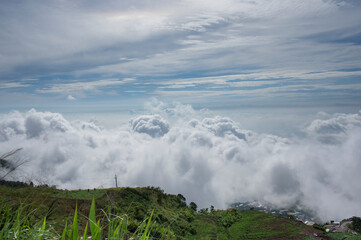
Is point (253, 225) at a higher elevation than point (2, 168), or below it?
below

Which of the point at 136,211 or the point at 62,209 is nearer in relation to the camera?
the point at 62,209

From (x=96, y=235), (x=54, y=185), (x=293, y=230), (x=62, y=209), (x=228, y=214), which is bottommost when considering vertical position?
(x=228, y=214)

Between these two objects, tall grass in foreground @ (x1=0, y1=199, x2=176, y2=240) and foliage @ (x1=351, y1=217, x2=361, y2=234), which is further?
foliage @ (x1=351, y1=217, x2=361, y2=234)

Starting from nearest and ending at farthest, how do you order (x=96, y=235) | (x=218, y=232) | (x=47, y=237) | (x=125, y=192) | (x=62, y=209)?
(x=96, y=235)
(x=47, y=237)
(x=62, y=209)
(x=218, y=232)
(x=125, y=192)

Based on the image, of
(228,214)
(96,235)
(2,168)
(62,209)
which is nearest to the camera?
(96,235)

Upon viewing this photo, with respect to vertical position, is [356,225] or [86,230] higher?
[86,230]

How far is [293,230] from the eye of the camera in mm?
42594

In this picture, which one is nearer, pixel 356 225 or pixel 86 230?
pixel 86 230

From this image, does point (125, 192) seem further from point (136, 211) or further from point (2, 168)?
point (2, 168)

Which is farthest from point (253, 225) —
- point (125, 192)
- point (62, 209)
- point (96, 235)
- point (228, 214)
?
point (96, 235)

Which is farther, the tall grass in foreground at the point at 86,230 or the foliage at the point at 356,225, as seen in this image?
the foliage at the point at 356,225

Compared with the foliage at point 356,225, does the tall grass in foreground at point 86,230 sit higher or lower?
higher

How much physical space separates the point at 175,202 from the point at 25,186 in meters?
55.4

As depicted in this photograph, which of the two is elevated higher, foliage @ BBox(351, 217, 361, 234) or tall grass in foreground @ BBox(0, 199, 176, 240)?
tall grass in foreground @ BBox(0, 199, 176, 240)
